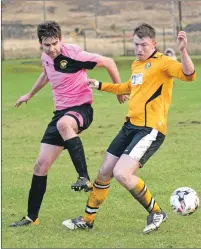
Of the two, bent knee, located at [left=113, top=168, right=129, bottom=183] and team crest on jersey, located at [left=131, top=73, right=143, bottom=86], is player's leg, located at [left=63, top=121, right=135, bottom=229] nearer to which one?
bent knee, located at [left=113, top=168, right=129, bottom=183]

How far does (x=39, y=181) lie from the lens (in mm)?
9109

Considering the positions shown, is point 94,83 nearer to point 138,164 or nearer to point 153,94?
point 153,94

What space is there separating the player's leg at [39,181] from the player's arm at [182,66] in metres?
1.67

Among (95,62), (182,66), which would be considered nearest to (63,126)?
(95,62)

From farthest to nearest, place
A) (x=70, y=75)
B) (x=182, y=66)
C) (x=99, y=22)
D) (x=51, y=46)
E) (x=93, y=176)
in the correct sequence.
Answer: (x=99, y=22) → (x=93, y=176) → (x=70, y=75) → (x=51, y=46) → (x=182, y=66)

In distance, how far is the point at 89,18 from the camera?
271ft

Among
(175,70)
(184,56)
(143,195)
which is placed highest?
(184,56)

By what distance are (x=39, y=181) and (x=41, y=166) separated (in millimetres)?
185

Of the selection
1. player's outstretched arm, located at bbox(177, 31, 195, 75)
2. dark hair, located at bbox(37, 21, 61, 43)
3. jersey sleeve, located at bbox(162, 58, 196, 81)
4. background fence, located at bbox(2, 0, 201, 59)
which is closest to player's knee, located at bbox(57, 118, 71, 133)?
dark hair, located at bbox(37, 21, 61, 43)

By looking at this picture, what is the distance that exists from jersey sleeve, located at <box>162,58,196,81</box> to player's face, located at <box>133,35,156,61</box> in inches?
8.5

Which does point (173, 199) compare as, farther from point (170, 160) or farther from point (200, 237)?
point (170, 160)

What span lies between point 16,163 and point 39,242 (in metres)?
6.08

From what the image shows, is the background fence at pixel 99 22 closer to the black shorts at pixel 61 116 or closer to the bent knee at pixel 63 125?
the black shorts at pixel 61 116

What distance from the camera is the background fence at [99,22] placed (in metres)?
59.6
